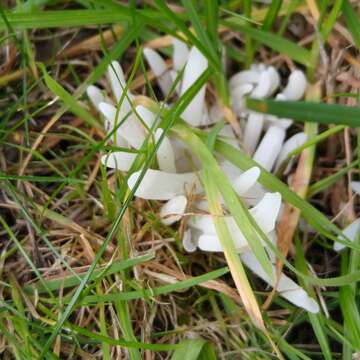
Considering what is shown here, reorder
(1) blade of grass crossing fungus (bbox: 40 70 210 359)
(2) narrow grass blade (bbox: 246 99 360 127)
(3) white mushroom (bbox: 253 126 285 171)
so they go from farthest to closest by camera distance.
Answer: (3) white mushroom (bbox: 253 126 285 171) → (1) blade of grass crossing fungus (bbox: 40 70 210 359) → (2) narrow grass blade (bbox: 246 99 360 127)

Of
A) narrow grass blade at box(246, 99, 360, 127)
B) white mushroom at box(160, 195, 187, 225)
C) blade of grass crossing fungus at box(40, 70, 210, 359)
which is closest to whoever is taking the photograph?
narrow grass blade at box(246, 99, 360, 127)

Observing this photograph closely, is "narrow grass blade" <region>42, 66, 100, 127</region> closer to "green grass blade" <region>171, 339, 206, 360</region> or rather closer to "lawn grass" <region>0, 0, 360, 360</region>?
"lawn grass" <region>0, 0, 360, 360</region>

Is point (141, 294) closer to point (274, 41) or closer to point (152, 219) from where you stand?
point (152, 219)

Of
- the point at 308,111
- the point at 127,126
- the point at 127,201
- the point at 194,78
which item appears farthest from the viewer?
the point at 194,78

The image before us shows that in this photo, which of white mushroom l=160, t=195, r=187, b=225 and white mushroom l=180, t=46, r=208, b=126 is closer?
white mushroom l=160, t=195, r=187, b=225

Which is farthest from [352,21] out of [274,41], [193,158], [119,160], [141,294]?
[141,294]

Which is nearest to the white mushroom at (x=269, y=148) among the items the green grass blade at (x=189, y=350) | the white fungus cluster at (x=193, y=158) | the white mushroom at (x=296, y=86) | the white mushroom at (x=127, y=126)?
the white fungus cluster at (x=193, y=158)

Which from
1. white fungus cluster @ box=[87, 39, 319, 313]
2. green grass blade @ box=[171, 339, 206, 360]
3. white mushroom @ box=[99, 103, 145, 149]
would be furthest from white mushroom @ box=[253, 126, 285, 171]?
green grass blade @ box=[171, 339, 206, 360]

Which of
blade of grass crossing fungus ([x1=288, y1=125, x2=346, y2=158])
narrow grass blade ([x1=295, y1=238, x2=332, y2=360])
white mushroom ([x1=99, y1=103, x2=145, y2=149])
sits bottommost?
narrow grass blade ([x1=295, y1=238, x2=332, y2=360])
